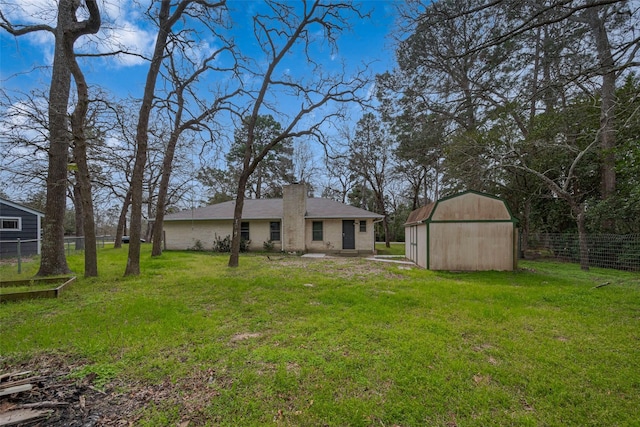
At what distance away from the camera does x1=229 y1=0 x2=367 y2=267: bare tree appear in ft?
29.2

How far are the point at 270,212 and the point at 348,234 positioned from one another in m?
4.99

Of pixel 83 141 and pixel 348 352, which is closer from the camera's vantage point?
pixel 348 352

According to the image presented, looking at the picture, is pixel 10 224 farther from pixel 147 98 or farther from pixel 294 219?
pixel 294 219

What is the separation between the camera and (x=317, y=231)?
1650 centimetres

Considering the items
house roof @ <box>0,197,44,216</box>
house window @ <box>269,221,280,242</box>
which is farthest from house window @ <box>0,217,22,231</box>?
house window @ <box>269,221,280,242</box>

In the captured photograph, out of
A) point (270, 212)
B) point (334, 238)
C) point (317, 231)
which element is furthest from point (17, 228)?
point (334, 238)

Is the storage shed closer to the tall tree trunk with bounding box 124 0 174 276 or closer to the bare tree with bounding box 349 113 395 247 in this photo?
the tall tree trunk with bounding box 124 0 174 276

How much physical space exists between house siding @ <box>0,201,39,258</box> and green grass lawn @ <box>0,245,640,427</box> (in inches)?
485

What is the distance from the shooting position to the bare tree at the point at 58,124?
6.75 meters

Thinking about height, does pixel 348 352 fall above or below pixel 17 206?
below

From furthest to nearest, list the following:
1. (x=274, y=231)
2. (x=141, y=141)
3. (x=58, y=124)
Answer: (x=274, y=231)
(x=141, y=141)
(x=58, y=124)

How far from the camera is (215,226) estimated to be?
17109mm

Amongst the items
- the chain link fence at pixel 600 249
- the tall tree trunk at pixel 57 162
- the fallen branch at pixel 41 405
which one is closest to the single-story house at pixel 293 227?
the chain link fence at pixel 600 249

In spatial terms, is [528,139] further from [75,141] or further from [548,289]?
[75,141]
